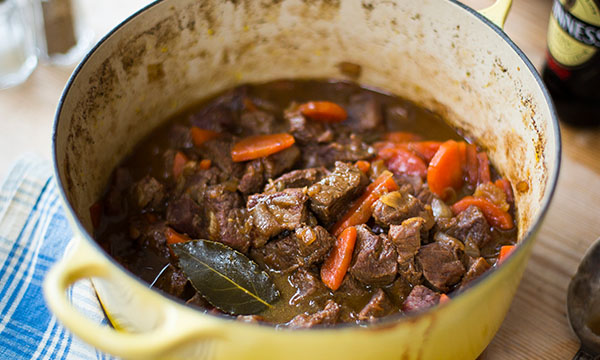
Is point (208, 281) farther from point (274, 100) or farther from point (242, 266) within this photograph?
point (274, 100)

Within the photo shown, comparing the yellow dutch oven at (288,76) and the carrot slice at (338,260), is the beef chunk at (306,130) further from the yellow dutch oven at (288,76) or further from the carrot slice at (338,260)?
the carrot slice at (338,260)

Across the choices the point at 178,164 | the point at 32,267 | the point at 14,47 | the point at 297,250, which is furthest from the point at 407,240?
the point at 14,47

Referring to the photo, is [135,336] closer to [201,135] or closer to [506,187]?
[201,135]

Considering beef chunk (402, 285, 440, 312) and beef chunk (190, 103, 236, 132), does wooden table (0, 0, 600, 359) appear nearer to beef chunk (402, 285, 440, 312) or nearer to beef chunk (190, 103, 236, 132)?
beef chunk (402, 285, 440, 312)

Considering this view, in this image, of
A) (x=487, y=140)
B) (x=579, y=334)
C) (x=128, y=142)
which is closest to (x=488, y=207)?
(x=487, y=140)

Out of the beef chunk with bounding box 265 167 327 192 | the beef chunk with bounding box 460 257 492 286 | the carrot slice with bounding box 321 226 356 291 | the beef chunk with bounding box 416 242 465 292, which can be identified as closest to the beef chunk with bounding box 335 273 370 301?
the carrot slice with bounding box 321 226 356 291

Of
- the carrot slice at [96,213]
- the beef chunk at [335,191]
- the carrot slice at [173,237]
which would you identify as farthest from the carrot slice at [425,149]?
the carrot slice at [96,213]
